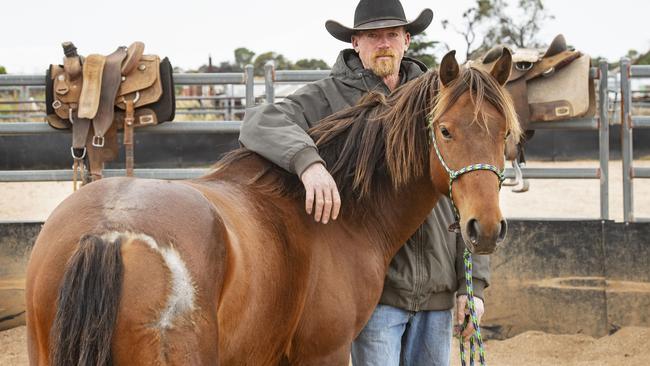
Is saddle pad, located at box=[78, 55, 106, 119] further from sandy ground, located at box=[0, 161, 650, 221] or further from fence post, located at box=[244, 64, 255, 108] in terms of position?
sandy ground, located at box=[0, 161, 650, 221]

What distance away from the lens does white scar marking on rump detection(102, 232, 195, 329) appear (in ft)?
6.11

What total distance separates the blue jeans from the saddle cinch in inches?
93.3

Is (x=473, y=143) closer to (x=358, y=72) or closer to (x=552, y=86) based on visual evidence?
(x=358, y=72)

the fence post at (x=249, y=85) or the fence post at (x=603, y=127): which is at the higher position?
the fence post at (x=249, y=85)

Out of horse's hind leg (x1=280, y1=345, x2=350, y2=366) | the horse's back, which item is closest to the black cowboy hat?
horse's hind leg (x1=280, y1=345, x2=350, y2=366)

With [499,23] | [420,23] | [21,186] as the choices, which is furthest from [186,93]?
[420,23]

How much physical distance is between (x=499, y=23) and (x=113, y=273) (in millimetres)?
34715

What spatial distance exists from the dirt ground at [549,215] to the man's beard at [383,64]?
2460 mm

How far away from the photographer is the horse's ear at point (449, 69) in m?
2.71

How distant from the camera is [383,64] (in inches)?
127

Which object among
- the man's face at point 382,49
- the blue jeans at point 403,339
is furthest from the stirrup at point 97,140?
the blue jeans at point 403,339

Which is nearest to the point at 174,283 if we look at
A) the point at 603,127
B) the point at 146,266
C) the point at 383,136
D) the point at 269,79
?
the point at 146,266

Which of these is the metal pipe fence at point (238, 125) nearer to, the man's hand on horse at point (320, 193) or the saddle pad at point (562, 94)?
the saddle pad at point (562, 94)

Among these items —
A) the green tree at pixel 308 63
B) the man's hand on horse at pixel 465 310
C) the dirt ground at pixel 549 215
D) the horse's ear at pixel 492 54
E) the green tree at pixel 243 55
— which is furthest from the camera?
the green tree at pixel 243 55
